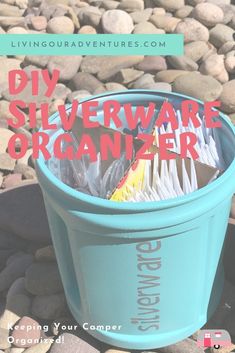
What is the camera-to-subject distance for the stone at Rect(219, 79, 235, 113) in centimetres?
233

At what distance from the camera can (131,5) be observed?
294 centimetres

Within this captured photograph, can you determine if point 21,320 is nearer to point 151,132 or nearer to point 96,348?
point 96,348

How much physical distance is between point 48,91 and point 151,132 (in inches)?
43.7

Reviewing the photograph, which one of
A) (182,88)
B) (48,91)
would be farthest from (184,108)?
(48,91)

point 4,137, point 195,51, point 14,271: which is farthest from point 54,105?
point 14,271

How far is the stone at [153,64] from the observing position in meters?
2.55

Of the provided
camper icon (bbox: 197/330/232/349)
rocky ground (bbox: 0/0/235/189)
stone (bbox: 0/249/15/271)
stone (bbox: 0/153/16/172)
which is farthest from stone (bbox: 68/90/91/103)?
camper icon (bbox: 197/330/232/349)

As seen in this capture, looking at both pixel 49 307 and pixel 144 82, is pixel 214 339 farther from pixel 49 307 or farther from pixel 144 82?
pixel 144 82

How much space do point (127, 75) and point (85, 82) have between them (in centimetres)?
18

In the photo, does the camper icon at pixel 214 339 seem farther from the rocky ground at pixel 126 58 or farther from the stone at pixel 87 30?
the stone at pixel 87 30

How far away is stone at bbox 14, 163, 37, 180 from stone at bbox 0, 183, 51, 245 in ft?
0.23

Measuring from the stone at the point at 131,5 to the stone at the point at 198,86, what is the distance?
67 centimetres

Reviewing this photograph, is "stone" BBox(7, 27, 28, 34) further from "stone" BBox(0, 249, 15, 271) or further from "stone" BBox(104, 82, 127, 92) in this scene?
"stone" BBox(0, 249, 15, 271)

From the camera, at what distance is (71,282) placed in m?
1.58
